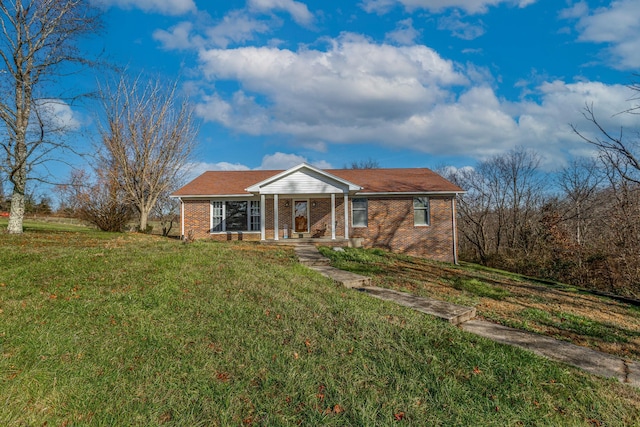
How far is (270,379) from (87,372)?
162 cm

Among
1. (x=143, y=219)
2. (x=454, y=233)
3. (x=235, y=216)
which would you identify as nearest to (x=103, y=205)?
(x=143, y=219)

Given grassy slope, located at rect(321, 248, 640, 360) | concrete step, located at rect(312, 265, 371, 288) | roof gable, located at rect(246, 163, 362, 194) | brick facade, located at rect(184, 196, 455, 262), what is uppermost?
roof gable, located at rect(246, 163, 362, 194)

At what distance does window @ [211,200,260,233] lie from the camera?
54.4 feet

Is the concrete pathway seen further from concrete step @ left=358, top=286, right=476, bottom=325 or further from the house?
the house

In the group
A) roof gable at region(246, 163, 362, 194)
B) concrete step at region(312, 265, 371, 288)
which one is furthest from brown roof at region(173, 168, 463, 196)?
concrete step at region(312, 265, 371, 288)

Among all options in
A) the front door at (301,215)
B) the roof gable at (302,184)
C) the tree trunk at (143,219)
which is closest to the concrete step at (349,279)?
the roof gable at (302,184)

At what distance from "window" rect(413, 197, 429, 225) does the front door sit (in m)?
5.19

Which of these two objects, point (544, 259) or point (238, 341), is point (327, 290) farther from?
point (544, 259)

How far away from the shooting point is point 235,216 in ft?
54.9

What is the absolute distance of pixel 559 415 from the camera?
99.2 inches

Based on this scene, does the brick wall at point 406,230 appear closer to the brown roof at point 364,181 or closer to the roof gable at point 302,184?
the brown roof at point 364,181

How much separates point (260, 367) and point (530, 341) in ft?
10.2

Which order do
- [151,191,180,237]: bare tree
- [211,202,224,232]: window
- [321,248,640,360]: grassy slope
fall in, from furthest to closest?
1. [151,191,180,237]: bare tree
2. [211,202,224,232]: window
3. [321,248,640,360]: grassy slope

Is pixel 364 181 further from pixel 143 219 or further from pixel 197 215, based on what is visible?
pixel 143 219
